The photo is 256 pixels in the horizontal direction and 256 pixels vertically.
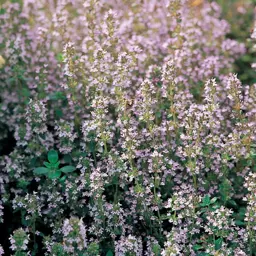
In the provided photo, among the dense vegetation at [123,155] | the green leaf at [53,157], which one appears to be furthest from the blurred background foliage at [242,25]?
the green leaf at [53,157]

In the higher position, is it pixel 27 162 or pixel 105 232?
pixel 27 162

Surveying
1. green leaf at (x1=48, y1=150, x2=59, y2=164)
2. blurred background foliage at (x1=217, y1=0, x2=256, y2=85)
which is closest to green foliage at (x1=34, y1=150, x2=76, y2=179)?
green leaf at (x1=48, y1=150, x2=59, y2=164)

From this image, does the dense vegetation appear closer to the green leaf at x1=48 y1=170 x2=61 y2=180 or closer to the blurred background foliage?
the green leaf at x1=48 y1=170 x2=61 y2=180

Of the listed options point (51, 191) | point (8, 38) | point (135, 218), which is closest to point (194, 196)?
point (135, 218)

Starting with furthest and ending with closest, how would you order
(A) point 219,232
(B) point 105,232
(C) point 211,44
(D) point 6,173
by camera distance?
1. (C) point 211,44
2. (D) point 6,173
3. (B) point 105,232
4. (A) point 219,232

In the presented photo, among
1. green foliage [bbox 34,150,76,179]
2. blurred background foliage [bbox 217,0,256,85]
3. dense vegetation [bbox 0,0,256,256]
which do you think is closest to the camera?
dense vegetation [bbox 0,0,256,256]

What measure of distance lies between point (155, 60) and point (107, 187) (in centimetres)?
102

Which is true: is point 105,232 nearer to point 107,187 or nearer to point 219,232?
point 107,187

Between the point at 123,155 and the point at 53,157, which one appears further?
the point at 53,157

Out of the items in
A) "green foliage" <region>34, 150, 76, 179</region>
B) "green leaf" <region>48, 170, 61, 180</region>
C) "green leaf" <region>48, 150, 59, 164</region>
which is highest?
"green leaf" <region>48, 150, 59, 164</region>

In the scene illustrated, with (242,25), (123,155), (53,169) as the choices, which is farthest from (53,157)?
(242,25)

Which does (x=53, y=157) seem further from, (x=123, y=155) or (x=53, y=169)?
(x=123, y=155)

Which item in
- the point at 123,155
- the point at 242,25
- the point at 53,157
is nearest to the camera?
the point at 123,155

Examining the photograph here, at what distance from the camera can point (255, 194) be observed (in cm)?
257
